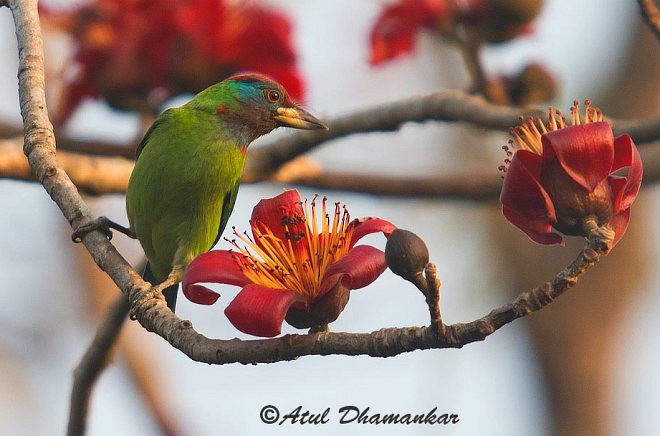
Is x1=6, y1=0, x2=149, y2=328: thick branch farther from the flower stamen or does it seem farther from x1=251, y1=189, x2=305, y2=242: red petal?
the flower stamen

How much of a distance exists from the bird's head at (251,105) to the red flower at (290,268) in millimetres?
1344

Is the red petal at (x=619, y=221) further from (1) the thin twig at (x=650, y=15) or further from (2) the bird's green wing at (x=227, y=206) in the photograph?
(2) the bird's green wing at (x=227, y=206)

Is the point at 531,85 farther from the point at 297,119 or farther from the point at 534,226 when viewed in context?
the point at 534,226

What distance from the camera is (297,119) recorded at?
3.36 m

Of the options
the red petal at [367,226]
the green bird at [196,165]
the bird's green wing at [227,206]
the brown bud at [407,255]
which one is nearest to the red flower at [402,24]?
the green bird at [196,165]

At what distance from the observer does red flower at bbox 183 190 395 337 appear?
5.67 ft

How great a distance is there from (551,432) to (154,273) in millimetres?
3346

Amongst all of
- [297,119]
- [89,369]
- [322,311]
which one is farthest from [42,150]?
[297,119]

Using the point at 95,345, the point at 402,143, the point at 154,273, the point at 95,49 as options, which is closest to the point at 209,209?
the point at 154,273

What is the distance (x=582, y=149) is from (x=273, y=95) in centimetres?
185

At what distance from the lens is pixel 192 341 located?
1.72m

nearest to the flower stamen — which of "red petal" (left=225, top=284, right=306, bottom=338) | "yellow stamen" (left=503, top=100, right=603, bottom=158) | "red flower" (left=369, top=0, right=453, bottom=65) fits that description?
"yellow stamen" (left=503, top=100, right=603, bottom=158)

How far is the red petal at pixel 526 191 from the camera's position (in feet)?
5.69

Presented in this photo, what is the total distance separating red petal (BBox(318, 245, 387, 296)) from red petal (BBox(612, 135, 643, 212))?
1.47 feet
